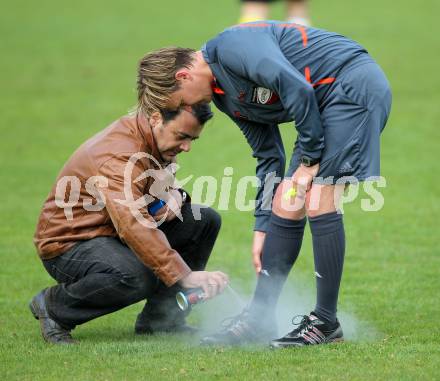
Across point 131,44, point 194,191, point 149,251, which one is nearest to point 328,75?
point 149,251

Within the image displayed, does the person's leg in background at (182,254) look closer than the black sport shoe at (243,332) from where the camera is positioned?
No

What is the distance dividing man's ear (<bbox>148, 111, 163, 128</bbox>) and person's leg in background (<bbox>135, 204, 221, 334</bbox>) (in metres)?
0.77

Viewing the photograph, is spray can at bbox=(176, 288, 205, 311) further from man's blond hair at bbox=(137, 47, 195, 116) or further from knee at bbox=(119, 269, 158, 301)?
man's blond hair at bbox=(137, 47, 195, 116)

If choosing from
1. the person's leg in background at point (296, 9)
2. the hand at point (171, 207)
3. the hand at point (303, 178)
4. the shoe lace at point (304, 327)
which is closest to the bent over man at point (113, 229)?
the hand at point (171, 207)

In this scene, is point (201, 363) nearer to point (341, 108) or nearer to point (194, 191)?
point (341, 108)

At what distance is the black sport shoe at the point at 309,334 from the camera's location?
202 inches

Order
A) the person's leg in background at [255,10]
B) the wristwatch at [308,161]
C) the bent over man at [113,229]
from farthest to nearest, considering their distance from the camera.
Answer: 1. the person's leg in background at [255,10]
2. the bent over man at [113,229]
3. the wristwatch at [308,161]

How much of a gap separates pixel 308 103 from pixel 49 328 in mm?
1925

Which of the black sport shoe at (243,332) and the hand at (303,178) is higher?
the hand at (303,178)

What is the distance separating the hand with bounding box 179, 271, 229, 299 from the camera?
507cm

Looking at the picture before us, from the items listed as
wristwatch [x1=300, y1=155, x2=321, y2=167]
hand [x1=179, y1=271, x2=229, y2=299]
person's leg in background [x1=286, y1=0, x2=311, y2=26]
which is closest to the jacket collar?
hand [x1=179, y1=271, x2=229, y2=299]

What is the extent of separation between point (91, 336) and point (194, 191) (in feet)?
12.3

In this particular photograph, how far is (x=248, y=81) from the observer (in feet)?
16.1

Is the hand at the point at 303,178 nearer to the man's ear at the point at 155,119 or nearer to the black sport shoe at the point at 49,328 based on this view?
the man's ear at the point at 155,119
